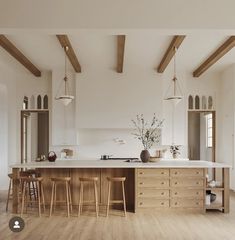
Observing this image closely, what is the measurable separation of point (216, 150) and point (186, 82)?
195cm

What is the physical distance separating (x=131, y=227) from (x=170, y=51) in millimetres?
3479

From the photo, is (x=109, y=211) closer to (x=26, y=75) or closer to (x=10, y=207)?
(x=10, y=207)

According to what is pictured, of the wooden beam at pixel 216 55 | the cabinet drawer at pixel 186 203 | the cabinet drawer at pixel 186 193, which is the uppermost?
the wooden beam at pixel 216 55

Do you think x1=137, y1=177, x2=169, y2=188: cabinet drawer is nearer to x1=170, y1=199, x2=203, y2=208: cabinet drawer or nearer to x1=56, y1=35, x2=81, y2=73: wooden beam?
x1=170, y1=199, x2=203, y2=208: cabinet drawer

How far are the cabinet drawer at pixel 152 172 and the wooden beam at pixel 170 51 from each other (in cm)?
223

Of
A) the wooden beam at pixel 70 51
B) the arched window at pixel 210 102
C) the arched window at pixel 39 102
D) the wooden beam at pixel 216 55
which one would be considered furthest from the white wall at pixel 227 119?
the arched window at pixel 39 102

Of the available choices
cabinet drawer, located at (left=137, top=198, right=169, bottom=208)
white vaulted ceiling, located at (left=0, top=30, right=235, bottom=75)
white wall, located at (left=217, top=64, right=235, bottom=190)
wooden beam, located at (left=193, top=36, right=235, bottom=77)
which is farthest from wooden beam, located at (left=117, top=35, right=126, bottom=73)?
cabinet drawer, located at (left=137, top=198, right=169, bottom=208)

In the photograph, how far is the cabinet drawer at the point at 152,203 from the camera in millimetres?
6301

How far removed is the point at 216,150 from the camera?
32.3 feet

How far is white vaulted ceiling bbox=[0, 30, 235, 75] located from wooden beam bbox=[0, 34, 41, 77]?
0.28 ft

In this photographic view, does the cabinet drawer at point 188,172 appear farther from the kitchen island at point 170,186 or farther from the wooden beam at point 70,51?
the wooden beam at point 70,51


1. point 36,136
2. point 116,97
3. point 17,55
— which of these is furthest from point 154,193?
point 36,136

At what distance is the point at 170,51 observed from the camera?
7.19m

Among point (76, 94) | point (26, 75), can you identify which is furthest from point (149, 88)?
point (26, 75)
